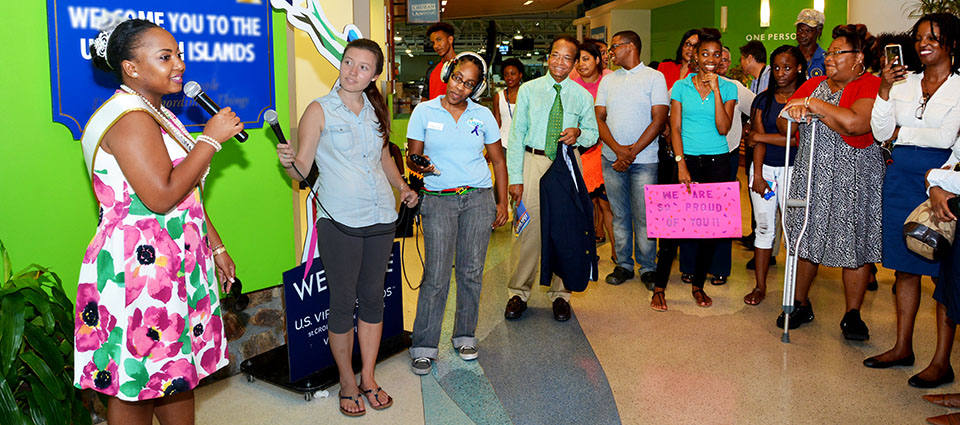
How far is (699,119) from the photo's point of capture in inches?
188

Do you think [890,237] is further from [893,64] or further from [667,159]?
[667,159]

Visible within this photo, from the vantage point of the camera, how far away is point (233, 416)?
10.7 ft

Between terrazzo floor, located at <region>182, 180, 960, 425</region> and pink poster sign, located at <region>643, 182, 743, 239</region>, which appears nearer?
terrazzo floor, located at <region>182, 180, 960, 425</region>

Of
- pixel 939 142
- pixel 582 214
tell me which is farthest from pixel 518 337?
→ pixel 939 142

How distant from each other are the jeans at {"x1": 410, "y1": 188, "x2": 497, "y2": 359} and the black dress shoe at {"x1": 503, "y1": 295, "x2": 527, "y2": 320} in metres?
0.75

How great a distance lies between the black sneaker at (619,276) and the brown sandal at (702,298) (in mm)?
628

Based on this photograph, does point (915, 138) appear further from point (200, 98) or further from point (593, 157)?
point (200, 98)

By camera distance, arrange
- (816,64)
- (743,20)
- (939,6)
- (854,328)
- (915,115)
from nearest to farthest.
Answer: (915,115) < (854,328) < (816,64) < (939,6) < (743,20)

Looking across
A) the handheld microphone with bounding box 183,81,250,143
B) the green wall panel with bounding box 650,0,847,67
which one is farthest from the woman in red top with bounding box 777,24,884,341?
the green wall panel with bounding box 650,0,847,67

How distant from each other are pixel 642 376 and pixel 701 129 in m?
1.77

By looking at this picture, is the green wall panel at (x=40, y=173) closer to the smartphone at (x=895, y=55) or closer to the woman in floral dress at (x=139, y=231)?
the woman in floral dress at (x=139, y=231)

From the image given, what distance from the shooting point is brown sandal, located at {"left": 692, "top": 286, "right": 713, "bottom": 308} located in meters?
4.90

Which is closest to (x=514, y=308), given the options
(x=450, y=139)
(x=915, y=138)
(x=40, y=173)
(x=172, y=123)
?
(x=450, y=139)

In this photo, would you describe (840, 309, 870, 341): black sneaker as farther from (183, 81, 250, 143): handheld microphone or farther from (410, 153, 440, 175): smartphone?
(183, 81, 250, 143): handheld microphone
